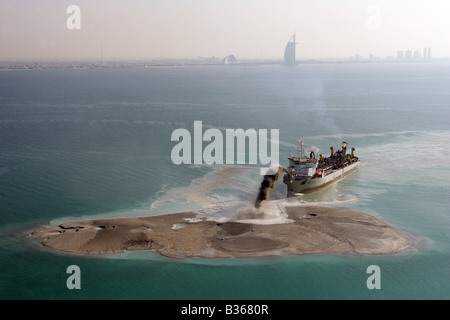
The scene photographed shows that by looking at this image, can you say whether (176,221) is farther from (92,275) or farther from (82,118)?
(82,118)

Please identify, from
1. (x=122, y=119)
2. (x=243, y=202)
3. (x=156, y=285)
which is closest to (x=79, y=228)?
(x=156, y=285)
